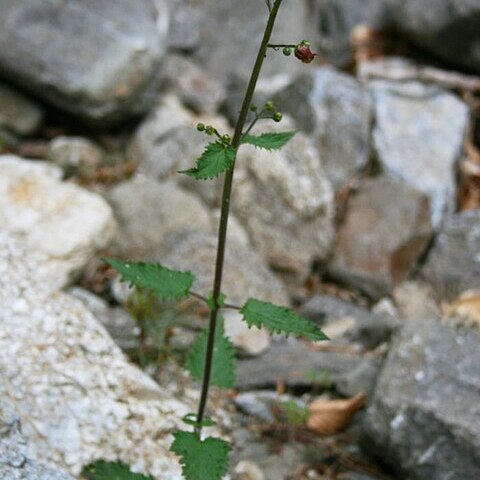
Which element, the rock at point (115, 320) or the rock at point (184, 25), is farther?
the rock at point (184, 25)

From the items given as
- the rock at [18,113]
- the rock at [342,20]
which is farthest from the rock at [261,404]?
the rock at [342,20]

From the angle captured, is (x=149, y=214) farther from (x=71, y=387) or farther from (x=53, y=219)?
(x=71, y=387)

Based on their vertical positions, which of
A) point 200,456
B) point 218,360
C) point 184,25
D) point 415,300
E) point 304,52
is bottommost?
point 200,456

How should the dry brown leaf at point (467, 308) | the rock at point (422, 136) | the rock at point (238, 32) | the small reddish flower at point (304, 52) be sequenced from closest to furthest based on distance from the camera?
the small reddish flower at point (304, 52)
the dry brown leaf at point (467, 308)
the rock at point (422, 136)
the rock at point (238, 32)

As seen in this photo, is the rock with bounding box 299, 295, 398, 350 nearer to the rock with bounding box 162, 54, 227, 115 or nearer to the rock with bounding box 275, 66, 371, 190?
the rock with bounding box 275, 66, 371, 190

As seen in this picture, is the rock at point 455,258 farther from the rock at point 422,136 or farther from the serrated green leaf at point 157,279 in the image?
the serrated green leaf at point 157,279

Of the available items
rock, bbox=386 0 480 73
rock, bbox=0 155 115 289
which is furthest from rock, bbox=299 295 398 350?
rock, bbox=386 0 480 73

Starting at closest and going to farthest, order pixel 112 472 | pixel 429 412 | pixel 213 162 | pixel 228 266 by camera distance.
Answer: pixel 213 162, pixel 112 472, pixel 429 412, pixel 228 266

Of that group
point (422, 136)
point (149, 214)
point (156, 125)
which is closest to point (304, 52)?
point (149, 214)
